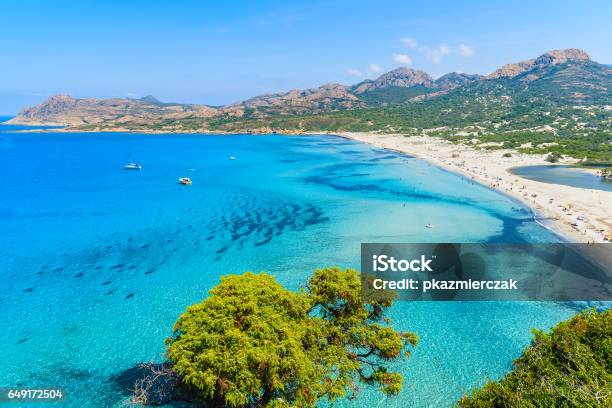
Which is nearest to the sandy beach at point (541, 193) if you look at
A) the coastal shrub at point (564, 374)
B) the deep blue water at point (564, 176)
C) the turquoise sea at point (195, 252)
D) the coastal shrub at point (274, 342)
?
the deep blue water at point (564, 176)

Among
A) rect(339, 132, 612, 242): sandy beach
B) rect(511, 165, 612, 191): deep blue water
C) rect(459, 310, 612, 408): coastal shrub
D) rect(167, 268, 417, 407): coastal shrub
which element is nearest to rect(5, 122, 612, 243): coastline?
rect(339, 132, 612, 242): sandy beach

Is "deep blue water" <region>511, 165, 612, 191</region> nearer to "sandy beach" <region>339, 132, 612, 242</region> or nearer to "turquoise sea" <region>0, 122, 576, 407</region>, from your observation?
"sandy beach" <region>339, 132, 612, 242</region>

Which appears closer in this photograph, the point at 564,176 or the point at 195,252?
the point at 195,252

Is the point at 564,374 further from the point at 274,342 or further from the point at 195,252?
the point at 195,252

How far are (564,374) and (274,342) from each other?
12.8 m

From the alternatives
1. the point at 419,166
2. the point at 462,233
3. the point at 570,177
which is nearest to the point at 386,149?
the point at 419,166

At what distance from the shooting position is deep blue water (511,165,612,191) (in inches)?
3054

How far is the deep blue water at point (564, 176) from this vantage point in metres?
77.6

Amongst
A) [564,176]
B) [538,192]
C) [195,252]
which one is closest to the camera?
[195,252]

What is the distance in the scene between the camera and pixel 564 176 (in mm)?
86938

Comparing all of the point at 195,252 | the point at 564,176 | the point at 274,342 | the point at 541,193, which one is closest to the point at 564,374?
the point at 274,342

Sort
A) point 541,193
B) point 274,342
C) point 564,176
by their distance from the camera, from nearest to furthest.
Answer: point 274,342 → point 541,193 → point 564,176

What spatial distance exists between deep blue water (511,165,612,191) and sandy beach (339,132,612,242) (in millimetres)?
3742

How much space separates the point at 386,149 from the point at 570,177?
84.4 metres
